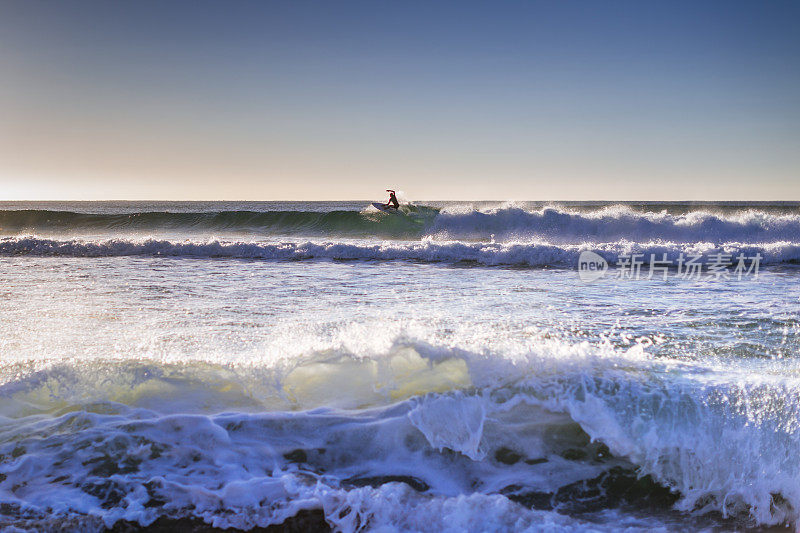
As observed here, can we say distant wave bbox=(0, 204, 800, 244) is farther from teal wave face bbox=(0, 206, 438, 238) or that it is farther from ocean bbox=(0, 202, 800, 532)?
ocean bbox=(0, 202, 800, 532)

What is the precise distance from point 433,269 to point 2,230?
2692cm

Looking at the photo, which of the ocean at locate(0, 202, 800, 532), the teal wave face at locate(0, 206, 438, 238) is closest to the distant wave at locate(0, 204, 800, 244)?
the teal wave face at locate(0, 206, 438, 238)

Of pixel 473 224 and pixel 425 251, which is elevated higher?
pixel 473 224

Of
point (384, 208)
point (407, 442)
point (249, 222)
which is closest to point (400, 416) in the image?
point (407, 442)

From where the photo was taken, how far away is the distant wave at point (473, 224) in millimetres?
17812

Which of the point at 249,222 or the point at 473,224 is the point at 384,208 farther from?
the point at 249,222

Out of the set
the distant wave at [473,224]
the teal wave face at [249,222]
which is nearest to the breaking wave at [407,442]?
the distant wave at [473,224]

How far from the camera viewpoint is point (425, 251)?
527 inches

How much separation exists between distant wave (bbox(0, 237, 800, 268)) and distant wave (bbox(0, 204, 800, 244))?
469 cm

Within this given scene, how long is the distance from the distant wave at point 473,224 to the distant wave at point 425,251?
4694 millimetres

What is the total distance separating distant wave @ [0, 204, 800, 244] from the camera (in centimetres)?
1781

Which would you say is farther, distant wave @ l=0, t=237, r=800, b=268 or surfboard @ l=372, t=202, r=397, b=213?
surfboard @ l=372, t=202, r=397, b=213

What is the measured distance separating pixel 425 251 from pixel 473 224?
822cm

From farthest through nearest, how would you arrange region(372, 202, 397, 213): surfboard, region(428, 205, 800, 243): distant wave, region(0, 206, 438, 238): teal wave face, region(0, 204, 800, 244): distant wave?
region(372, 202, 397, 213): surfboard
region(0, 206, 438, 238): teal wave face
region(0, 204, 800, 244): distant wave
region(428, 205, 800, 243): distant wave
